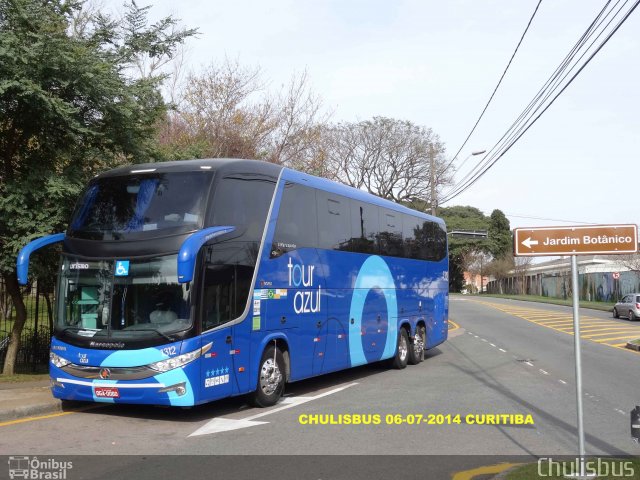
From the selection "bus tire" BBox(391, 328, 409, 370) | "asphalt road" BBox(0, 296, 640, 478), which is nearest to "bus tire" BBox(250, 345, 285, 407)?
"asphalt road" BBox(0, 296, 640, 478)

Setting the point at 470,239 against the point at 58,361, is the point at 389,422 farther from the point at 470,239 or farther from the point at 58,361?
the point at 470,239

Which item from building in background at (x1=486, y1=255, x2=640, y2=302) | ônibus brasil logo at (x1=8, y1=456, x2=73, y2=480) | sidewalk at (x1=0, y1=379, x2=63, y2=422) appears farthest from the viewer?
building in background at (x1=486, y1=255, x2=640, y2=302)

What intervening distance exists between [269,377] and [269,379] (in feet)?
0.11

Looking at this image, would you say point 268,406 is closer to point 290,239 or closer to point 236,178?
point 290,239

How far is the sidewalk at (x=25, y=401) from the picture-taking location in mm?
9367

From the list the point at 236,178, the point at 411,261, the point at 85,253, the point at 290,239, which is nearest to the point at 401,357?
the point at 411,261

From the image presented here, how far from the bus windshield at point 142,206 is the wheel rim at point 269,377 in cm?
274

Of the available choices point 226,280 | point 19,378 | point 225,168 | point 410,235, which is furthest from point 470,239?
point 226,280

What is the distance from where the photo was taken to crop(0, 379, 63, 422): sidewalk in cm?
937

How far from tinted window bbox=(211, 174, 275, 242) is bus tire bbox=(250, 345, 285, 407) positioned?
1.97 metres

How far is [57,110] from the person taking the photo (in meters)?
11.3

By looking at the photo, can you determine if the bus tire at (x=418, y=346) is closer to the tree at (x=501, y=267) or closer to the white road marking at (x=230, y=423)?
the white road marking at (x=230, y=423)

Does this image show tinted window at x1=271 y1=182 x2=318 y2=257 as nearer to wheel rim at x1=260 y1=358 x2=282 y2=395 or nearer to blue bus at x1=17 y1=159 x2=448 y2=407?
blue bus at x1=17 y1=159 x2=448 y2=407

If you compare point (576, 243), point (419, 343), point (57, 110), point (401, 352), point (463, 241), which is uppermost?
point (463, 241)
